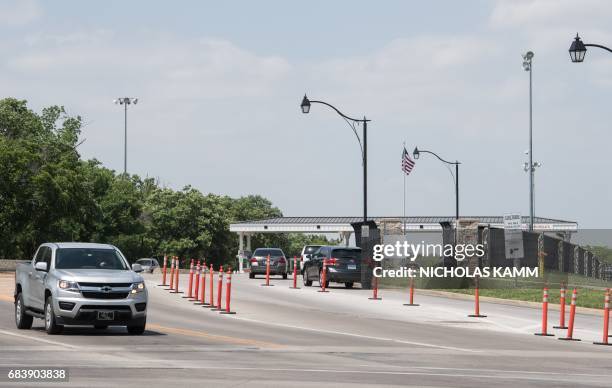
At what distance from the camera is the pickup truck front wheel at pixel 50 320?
21672 millimetres

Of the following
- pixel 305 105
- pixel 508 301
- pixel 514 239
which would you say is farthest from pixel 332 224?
pixel 508 301

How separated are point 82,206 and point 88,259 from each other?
188 feet

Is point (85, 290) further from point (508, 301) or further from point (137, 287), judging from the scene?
point (508, 301)

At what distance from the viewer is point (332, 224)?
306 feet

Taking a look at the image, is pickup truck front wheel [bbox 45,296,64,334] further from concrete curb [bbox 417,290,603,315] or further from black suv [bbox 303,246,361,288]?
black suv [bbox 303,246,361,288]

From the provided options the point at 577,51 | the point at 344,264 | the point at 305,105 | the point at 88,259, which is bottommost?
the point at 88,259

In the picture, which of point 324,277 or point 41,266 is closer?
point 41,266

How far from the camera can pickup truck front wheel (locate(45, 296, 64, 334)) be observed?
21.7m

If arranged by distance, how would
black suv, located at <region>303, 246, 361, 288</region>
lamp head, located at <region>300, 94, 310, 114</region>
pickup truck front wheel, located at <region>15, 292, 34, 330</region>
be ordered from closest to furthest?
pickup truck front wheel, located at <region>15, 292, 34, 330</region> < black suv, located at <region>303, 246, 361, 288</region> < lamp head, located at <region>300, 94, 310, 114</region>

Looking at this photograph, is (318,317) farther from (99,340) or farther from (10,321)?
(99,340)

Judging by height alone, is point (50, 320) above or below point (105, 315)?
below

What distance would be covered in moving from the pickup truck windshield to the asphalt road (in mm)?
1338

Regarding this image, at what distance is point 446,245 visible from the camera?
149 ft

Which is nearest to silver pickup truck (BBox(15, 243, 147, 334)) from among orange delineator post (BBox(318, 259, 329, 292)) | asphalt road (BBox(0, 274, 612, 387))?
asphalt road (BBox(0, 274, 612, 387))
